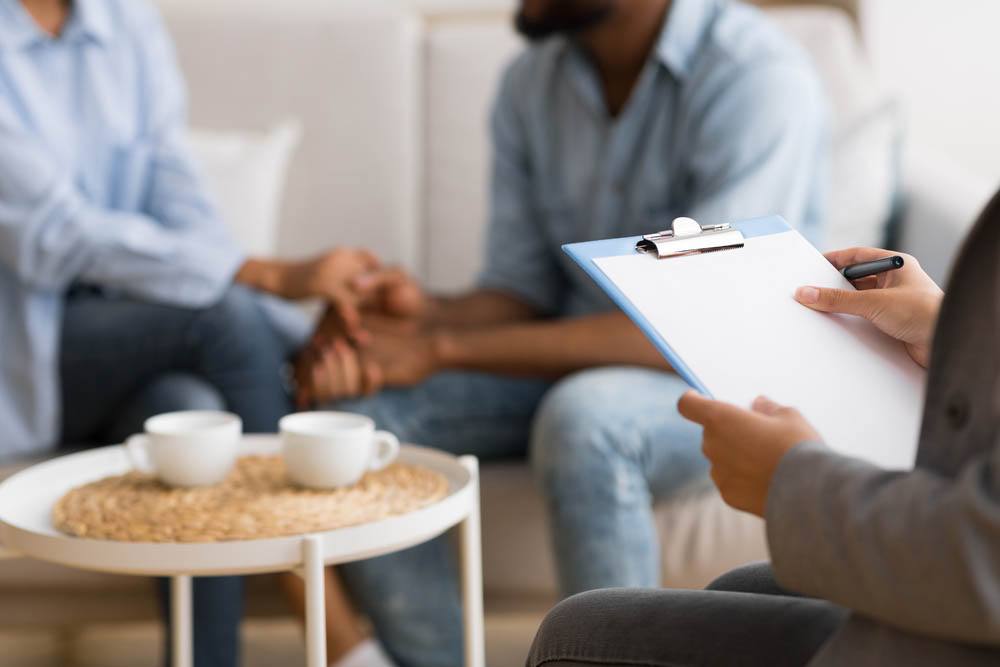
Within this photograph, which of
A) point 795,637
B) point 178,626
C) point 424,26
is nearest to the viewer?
point 795,637

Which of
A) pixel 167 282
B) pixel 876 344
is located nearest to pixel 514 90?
pixel 167 282

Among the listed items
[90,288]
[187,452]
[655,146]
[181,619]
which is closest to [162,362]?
[90,288]

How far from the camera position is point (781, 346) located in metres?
0.64

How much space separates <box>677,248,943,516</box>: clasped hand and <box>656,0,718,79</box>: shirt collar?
2.60ft

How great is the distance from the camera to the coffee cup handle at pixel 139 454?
0.96m

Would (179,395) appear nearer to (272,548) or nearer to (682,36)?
→ (272,548)

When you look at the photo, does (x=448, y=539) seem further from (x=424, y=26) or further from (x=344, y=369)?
(x=424, y=26)

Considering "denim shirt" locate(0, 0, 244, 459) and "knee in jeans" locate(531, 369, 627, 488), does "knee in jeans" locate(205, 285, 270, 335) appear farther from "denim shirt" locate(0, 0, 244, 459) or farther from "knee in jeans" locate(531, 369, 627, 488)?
"knee in jeans" locate(531, 369, 627, 488)

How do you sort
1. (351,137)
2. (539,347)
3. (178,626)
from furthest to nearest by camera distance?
(351,137) < (539,347) < (178,626)

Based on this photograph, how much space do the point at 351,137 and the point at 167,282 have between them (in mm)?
Answer: 637

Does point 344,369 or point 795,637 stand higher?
point 795,637

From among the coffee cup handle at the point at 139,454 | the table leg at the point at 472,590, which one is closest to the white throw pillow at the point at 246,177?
the coffee cup handle at the point at 139,454

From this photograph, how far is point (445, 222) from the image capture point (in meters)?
1.94

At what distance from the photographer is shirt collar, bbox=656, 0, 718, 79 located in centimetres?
145
